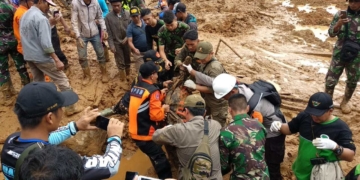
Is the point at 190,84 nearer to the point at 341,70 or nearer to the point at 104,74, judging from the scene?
the point at 104,74

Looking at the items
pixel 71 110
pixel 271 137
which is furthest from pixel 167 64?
pixel 271 137

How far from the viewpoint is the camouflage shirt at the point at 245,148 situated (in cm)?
310

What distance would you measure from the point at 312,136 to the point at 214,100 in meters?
1.75

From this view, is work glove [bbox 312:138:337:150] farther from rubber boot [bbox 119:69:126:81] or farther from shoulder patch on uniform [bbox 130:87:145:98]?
rubber boot [bbox 119:69:126:81]

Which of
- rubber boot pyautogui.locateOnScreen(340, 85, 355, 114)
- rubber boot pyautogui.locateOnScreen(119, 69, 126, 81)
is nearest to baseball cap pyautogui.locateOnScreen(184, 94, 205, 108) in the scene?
rubber boot pyautogui.locateOnScreen(119, 69, 126, 81)

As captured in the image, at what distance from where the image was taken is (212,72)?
14.9 feet

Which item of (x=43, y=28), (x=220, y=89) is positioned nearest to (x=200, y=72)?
(x=220, y=89)

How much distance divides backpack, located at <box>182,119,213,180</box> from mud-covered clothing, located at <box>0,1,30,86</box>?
14.0ft

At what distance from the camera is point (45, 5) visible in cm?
458

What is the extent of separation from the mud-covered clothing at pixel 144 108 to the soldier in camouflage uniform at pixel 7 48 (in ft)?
9.49

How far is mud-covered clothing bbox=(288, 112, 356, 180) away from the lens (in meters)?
3.12

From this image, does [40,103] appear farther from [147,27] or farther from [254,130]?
[147,27]

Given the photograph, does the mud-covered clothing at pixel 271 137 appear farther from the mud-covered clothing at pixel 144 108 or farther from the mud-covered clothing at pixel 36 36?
Result: the mud-covered clothing at pixel 36 36

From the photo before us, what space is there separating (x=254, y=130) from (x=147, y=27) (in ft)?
12.4
